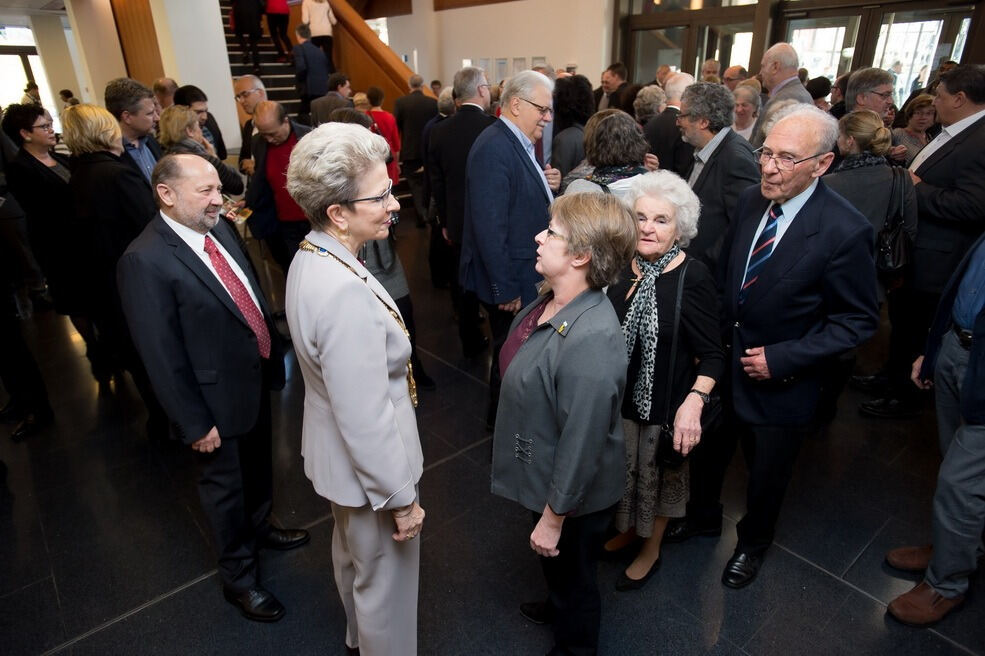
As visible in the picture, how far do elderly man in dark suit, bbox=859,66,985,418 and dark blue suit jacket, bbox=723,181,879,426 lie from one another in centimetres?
156

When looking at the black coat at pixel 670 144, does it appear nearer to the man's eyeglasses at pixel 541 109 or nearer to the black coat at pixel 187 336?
the man's eyeglasses at pixel 541 109

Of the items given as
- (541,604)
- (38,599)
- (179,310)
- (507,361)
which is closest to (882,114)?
(507,361)

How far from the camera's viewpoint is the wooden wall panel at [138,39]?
7.76 metres

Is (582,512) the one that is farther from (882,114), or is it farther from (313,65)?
(313,65)

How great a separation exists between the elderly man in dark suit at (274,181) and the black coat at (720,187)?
248 centimetres

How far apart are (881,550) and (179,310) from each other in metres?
2.99

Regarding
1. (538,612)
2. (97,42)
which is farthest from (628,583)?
(97,42)

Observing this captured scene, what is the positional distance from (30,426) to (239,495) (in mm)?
2251

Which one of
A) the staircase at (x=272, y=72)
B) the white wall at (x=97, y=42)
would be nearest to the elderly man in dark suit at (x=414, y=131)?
the staircase at (x=272, y=72)

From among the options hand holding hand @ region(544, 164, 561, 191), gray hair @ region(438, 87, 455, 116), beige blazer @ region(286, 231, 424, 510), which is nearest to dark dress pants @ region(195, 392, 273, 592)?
beige blazer @ region(286, 231, 424, 510)

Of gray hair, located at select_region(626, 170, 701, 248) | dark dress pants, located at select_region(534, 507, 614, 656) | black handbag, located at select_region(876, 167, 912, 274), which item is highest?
gray hair, located at select_region(626, 170, 701, 248)

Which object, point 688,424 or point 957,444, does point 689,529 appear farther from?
point 957,444

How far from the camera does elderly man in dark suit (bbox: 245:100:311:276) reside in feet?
11.9

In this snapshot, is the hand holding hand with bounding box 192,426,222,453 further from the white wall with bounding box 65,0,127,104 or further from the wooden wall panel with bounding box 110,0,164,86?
the white wall with bounding box 65,0,127,104
